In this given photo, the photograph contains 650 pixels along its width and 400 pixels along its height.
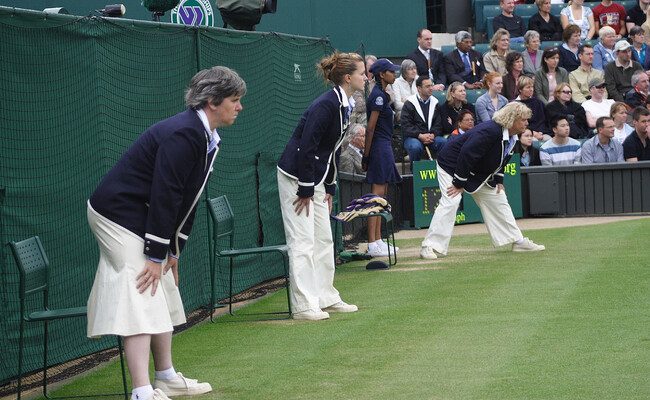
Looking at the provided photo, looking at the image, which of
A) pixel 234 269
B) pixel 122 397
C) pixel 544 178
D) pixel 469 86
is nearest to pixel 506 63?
pixel 469 86

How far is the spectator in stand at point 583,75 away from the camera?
20531 millimetres

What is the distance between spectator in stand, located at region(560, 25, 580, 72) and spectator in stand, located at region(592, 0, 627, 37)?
1828 mm

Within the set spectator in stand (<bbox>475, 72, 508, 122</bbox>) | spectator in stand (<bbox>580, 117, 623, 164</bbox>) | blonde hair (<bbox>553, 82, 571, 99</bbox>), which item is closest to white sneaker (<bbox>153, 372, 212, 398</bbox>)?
spectator in stand (<bbox>475, 72, 508, 122</bbox>)

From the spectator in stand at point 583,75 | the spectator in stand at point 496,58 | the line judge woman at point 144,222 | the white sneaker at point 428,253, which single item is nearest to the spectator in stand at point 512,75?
the spectator in stand at point 496,58

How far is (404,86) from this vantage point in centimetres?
1928

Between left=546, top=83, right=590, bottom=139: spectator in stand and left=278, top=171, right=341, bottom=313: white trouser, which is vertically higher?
left=546, top=83, right=590, bottom=139: spectator in stand

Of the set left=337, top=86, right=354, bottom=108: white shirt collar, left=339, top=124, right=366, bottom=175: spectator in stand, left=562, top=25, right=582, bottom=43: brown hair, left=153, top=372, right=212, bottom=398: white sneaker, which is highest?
left=562, top=25, right=582, bottom=43: brown hair

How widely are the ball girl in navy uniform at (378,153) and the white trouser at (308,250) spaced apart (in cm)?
382

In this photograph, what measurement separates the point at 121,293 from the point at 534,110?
44.6 ft

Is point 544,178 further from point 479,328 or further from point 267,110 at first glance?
point 479,328

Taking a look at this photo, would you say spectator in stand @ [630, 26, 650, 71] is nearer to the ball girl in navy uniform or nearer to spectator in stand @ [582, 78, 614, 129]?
spectator in stand @ [582, 78, 614, 129]

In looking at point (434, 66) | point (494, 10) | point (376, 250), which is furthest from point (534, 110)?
point (376, 250)

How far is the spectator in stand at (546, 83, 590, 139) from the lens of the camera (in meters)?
19.6

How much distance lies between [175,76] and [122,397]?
162 inches
